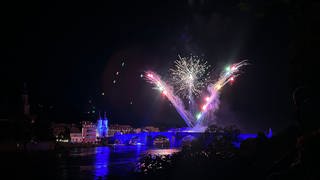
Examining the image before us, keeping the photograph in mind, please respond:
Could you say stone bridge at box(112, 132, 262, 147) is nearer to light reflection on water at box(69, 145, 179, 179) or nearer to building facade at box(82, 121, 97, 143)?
A: building facade at box(82, 121, 97, 143)

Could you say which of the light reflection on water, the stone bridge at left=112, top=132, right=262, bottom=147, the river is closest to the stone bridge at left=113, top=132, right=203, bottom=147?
the stone bridge at left=112, top=132, right=262, bottom=147

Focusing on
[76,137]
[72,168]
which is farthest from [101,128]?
[72,168]

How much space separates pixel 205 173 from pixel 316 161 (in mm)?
21899

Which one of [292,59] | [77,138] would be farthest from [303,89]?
[77,138]

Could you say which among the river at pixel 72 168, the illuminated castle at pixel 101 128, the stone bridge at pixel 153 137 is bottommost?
the river at pixel 72 168

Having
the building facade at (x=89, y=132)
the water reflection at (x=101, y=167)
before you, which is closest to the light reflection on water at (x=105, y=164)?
the water reflection at (x=101, y=167)

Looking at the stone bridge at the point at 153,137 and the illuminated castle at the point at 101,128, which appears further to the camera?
the illuminated castle at the point at 101,128

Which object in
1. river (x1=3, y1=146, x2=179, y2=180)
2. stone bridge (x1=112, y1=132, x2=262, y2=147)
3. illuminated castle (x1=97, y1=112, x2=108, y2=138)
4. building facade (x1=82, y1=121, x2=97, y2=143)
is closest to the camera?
river (x1=3, y1=146, x2=179, y2=180)

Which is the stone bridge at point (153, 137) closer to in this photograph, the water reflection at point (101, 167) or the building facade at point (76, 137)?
the building facade at point (76, 137)

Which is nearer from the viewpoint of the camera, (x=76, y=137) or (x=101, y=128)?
(x=76, y=137)

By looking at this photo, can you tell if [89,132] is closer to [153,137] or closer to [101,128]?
[101,128]

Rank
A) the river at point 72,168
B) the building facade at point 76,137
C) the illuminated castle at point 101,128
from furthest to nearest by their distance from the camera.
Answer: the illuminated castle at point 101,128 → the building facade at point 76,137 → the river at point 72,168

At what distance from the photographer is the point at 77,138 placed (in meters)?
166

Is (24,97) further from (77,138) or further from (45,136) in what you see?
(77,138)
